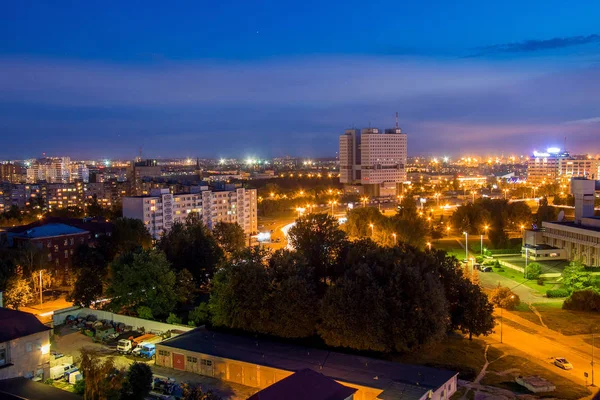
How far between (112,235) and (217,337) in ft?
41.3

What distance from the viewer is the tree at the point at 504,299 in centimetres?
1736

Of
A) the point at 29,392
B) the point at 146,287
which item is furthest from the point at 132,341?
the point at 29,392

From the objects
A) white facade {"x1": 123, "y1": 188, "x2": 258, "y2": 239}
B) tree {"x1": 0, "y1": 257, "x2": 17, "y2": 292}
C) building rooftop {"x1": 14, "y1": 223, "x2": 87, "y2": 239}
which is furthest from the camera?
white facade {"x1": 123, "y1": 188, "x2": 258, "y2": 239}

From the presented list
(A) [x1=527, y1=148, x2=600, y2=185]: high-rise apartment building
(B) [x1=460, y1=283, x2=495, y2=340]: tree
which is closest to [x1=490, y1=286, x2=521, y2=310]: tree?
(B) [x1=460, y1=283, x2=495, y2=340]: tree

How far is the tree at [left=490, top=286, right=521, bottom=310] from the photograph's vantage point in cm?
1736

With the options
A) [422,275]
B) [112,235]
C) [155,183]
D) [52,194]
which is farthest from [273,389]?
[52,194]

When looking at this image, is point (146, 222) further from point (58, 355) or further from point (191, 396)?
point (191, 396)

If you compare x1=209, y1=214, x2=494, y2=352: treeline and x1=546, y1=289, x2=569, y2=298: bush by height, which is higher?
x1=209, y1=214, x2=494, y2=352: treeline

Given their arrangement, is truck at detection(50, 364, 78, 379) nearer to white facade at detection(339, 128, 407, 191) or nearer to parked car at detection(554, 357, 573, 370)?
parked car at detection(554, 357, 573, 370)

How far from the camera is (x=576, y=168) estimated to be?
75188 mm

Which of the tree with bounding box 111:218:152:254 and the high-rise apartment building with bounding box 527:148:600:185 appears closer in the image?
the tree with bounding box 111:218:152:254

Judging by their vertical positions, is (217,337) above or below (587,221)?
below

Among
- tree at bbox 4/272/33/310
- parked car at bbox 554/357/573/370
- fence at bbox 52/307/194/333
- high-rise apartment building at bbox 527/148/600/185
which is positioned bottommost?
parked car at bbox 554/357/573/370

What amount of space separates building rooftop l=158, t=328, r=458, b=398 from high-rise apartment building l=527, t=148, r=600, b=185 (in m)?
69.6
